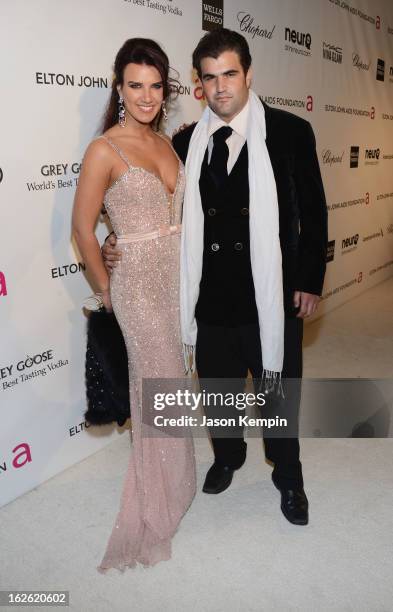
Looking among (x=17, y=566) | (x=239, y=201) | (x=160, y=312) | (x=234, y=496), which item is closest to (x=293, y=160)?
(x=239, y=201)

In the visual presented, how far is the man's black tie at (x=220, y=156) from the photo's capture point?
2105 millimetres

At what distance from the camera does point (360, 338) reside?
461 cm

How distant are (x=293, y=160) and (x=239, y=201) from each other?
0.27 metres

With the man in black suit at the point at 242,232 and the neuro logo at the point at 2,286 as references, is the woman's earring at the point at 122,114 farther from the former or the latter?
the neuro logo at the point at 2,286

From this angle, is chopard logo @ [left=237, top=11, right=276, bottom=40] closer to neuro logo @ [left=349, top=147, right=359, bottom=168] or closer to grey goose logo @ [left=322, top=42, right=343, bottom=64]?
grey goose logo @ [left=322, top=42, right=343, bottom=64]

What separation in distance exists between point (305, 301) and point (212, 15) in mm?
2154

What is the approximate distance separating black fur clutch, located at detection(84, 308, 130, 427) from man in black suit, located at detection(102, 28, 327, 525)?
36 centimetres

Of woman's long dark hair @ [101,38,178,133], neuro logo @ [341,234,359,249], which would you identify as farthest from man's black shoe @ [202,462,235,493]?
neuro logo @ [341,234,359,249]

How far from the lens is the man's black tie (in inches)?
82.9

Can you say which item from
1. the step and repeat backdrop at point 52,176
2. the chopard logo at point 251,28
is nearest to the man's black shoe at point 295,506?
the step and repeat backdrop at point 52,176

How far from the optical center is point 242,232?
2.13 meters

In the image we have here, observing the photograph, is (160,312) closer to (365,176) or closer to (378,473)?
(378,473)

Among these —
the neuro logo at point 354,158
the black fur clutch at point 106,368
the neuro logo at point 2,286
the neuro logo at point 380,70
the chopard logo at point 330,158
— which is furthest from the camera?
the neuro logo at point 380,70

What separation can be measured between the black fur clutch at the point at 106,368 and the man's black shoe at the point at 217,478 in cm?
58
